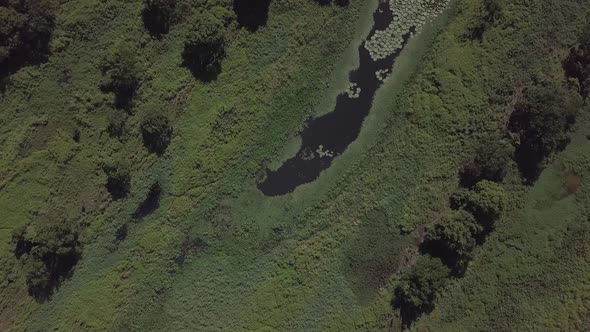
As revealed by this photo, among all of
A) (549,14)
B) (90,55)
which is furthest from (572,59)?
(90,55)

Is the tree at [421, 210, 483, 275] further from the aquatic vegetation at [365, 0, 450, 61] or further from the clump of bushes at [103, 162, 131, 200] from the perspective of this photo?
the clump of bushes at [103, 162, 131, 200]

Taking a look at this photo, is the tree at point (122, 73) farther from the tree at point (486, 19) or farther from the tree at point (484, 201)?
the tree at point (486, 19)

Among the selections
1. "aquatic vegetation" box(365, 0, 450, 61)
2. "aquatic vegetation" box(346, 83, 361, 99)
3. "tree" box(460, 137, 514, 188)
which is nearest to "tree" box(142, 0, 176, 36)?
"aquatic vegetation" box(346, 83, 361, 99)

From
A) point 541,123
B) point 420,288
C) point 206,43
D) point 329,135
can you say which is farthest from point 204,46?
point 541,123

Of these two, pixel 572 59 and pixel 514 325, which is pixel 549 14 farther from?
pixel 514 325

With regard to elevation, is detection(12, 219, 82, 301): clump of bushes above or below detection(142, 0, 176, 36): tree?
below

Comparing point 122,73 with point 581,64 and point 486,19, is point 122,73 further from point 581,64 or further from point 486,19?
point 581,64

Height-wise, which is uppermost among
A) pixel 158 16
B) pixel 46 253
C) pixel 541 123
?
pixel 158 16
